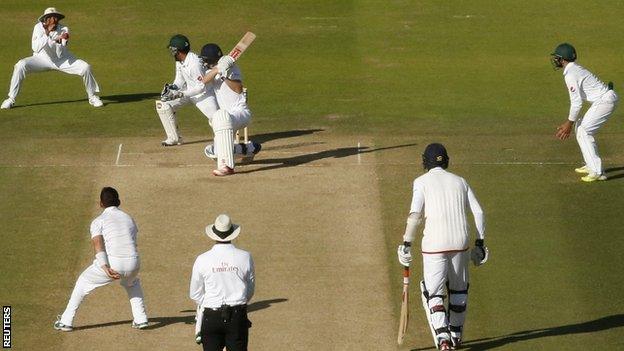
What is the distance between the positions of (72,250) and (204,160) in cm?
428

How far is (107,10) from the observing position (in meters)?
35.1

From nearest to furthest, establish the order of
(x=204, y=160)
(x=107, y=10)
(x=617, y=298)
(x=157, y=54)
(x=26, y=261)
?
1. (x=617, y=298)
2. (x=26, y=261)
3. (x=204, y=160)
4. (x=157, y=54)
5. (x=107, y=10)

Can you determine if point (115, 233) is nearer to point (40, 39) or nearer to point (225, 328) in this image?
point (225, 328)

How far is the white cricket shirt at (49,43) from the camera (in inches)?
1045

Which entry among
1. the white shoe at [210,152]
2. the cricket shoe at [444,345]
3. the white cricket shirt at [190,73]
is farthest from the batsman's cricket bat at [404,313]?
the white cricket shirt at [190,73]

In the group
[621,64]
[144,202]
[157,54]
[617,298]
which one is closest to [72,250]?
[144,202]

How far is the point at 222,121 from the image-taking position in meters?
22.5

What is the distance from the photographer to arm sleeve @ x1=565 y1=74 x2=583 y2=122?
2177 centimetres

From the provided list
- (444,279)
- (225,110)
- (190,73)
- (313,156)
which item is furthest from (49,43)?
(444,279)

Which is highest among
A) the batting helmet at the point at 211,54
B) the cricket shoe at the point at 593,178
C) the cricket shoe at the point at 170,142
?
the batting helmet at the point at 211,54

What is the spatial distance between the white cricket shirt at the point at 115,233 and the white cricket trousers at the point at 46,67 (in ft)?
35.4

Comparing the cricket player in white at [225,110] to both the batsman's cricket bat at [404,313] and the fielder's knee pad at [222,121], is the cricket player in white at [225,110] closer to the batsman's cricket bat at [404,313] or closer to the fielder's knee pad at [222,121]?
the fielder's knee pad at [222,121]

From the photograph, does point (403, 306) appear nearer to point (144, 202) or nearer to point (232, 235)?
point (232, 235)

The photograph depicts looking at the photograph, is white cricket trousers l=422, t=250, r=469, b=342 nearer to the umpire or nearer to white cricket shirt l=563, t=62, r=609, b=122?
the umpire
